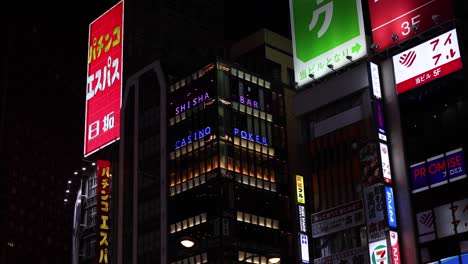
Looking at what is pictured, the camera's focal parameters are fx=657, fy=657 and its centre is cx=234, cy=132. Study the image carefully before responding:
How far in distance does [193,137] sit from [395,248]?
48602mm

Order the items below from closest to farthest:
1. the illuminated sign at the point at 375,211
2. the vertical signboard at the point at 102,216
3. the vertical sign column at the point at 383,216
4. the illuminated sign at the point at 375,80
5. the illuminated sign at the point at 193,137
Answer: the vertical sign column at the point at 383,216
the illuminated sign at the point at 375,211
the illuminated sign at the point at 375,80
the vertical signboard at the point at 102,216
the illuminated sign at the point at 193,137

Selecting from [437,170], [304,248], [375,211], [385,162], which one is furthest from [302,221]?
[437,170]

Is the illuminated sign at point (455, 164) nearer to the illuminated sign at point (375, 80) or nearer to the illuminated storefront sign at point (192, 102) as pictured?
the illuminated sign at point (375, 80)

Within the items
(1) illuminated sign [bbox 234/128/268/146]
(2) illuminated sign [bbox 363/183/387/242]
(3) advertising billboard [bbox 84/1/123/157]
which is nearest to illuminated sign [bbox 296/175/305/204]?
(2) illuminated sign [bbox 363/183/387/242]

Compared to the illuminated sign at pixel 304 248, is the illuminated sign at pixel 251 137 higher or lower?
higher

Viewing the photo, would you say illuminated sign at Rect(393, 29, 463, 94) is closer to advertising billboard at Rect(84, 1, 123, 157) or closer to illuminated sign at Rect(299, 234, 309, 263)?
illuminated sign at Rect(299, 234, 309, 263)

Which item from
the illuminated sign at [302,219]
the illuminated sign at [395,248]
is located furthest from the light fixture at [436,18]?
the illuminated sign at [302,219]

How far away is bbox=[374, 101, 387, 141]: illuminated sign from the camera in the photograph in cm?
3744

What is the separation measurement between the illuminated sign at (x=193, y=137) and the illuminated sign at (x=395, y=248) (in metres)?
46.0

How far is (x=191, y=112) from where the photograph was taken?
8175cm

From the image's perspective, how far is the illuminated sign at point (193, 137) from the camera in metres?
79.3

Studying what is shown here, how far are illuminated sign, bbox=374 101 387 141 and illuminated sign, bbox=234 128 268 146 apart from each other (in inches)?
1677

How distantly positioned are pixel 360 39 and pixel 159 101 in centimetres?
4889

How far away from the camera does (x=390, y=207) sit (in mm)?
35344
